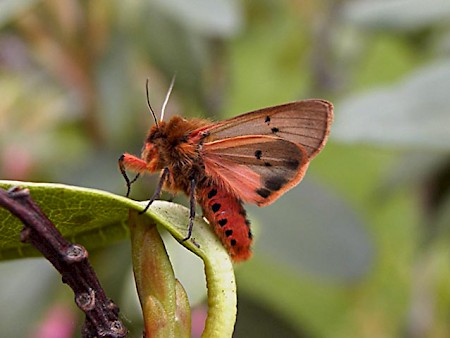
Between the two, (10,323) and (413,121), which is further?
(10,323)

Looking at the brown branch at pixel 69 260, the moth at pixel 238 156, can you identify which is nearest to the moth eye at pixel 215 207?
the moth at pixel 238 156

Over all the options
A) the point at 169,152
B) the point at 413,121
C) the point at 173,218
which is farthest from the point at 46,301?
the point at 173,218

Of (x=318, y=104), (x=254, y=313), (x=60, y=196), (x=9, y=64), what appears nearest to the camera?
(x=60, y=196)

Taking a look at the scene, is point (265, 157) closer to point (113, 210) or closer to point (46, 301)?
point (113, 210)

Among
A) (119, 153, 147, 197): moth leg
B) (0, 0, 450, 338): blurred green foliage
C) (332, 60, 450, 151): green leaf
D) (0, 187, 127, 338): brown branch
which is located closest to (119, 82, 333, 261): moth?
(119, 153, 147, 197): moth leg

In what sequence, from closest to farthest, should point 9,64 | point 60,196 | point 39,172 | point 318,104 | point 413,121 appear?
point 60,196 < point 318,104 < point 413,121 < point 39,172 < point 9,64

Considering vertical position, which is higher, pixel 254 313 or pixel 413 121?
pixel 413 121

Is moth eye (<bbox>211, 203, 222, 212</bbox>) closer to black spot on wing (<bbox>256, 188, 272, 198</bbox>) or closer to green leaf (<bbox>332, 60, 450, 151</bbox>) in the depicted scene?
black spot on wing (<bbox>256, 188, 272, 198</bbox>)

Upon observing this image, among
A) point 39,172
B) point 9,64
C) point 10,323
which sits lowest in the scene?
point 10,323
